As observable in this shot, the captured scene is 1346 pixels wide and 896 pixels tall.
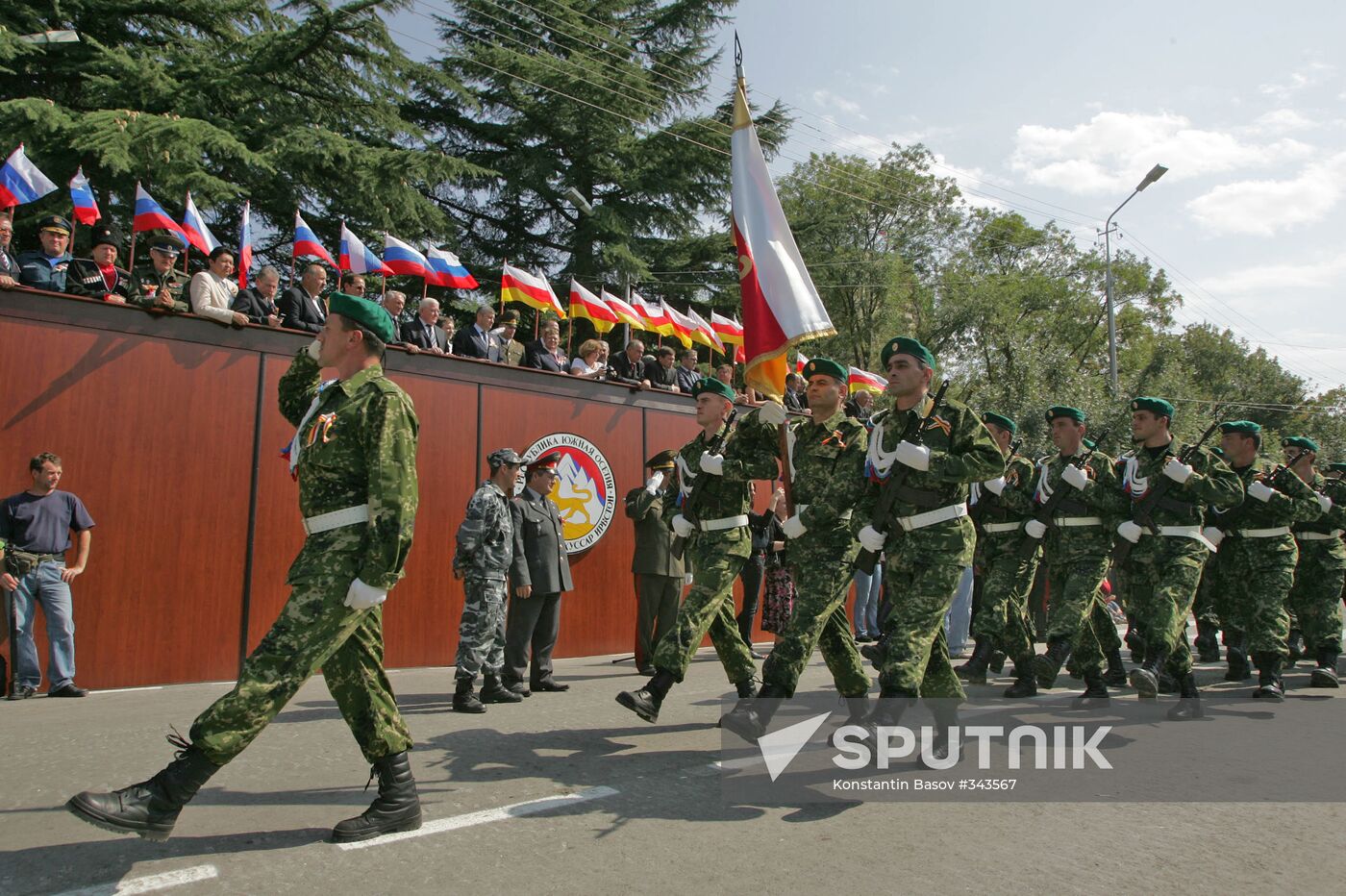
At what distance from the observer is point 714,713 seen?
6.41 m

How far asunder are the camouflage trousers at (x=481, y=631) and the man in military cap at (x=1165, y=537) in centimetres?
442

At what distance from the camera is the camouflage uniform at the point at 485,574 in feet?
21.7

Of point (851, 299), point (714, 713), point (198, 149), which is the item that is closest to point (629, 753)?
point (714, 713)

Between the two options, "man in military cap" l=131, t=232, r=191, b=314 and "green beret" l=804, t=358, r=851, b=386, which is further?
"man in military cap" l=131, t=232, r=191, b=314

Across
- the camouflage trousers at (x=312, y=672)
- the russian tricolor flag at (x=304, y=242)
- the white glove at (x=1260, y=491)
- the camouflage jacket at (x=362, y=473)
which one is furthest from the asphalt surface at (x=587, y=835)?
the russian tricolor flag at (x=304, y=242)

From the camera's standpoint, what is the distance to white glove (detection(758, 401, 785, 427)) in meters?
5.68

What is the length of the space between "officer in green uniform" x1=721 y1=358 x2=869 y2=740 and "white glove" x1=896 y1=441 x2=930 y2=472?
18.8 inches

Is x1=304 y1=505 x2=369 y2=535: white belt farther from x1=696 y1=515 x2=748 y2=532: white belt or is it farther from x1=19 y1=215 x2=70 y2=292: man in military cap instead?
x1=19 y1=215 x2=70 y2=292: man in military cap

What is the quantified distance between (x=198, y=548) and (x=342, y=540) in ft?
17.8

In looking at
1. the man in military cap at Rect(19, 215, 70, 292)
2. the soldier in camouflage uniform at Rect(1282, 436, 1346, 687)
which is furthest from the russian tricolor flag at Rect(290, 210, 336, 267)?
the soldier in camouflage uniform at Rect(1282, 436, 1346, 687)

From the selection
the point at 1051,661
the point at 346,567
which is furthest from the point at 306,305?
the point at 1051,661

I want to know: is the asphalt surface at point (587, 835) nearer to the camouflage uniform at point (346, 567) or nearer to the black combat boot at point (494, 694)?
the camouflage uniform at point (346, 567)

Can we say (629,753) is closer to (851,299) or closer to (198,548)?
(198,548)

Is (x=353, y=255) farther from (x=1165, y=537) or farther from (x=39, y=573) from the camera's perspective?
(x=1165, y=537)
